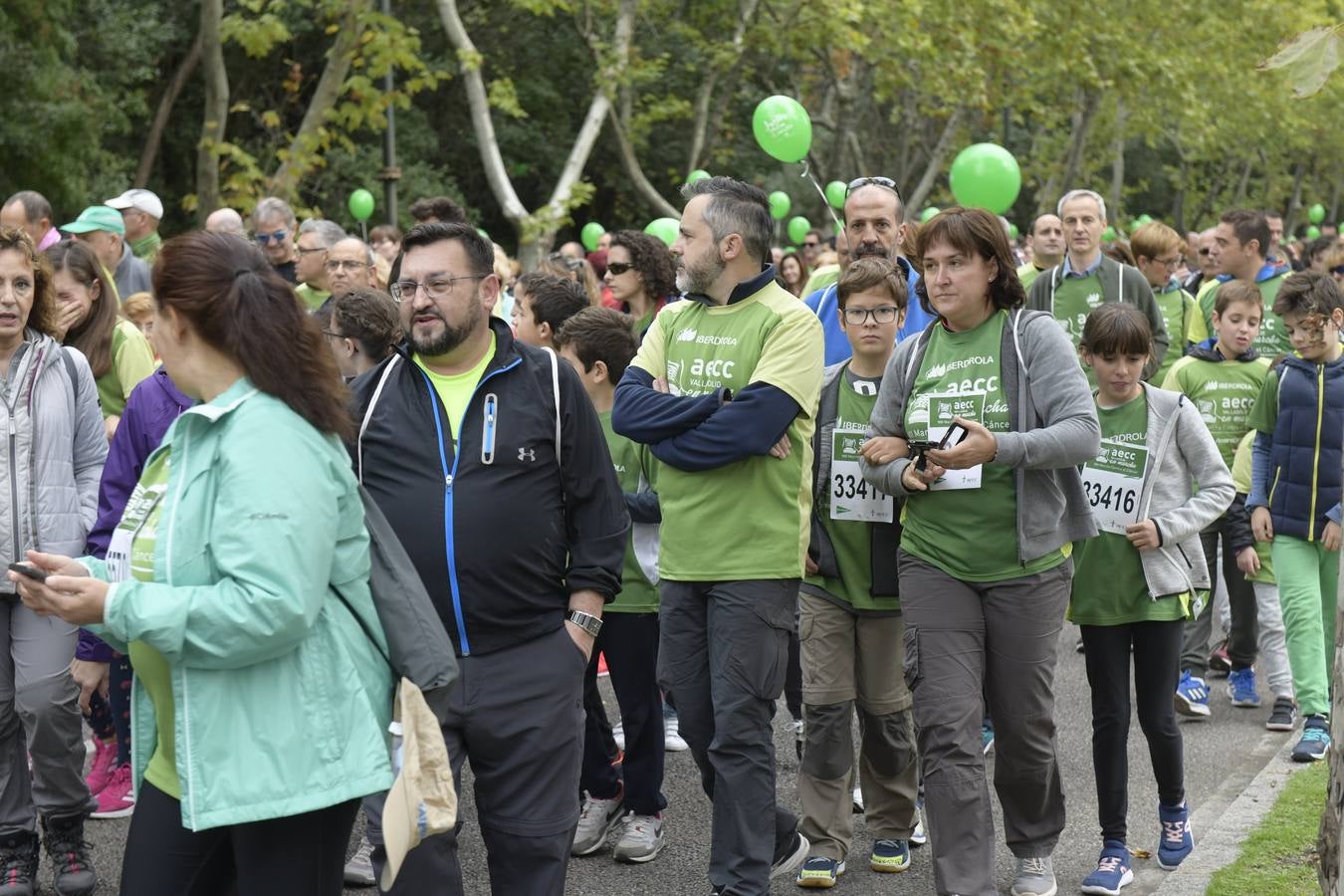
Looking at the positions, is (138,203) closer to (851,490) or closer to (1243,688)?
(851,490)

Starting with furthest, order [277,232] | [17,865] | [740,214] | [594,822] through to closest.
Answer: [277,232] < [594,822] < [17,865] < [740,214]

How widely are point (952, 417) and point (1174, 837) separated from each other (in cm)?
203

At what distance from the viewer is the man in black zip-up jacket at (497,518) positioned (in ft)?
14.3

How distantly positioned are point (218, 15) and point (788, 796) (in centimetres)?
1166

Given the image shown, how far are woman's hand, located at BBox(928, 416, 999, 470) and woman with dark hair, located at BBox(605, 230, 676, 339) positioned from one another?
283cm

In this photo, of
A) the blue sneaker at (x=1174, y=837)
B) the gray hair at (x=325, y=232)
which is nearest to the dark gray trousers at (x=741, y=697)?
the blue sneaker at (x=1174, y=837)

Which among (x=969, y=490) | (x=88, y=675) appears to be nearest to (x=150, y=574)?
(x=88, y=675)

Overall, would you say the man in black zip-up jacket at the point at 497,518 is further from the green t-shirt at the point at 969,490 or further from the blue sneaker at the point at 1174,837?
the blue sneaker at the point at 1174,837

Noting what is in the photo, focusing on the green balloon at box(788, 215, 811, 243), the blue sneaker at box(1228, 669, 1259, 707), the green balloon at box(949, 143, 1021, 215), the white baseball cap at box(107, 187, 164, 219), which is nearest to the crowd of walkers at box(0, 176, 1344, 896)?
the blue sneaker at box(1228, 669, 1259, 707)

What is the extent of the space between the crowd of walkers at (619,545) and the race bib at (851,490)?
1 cm

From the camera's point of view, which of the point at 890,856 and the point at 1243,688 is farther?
the point at 1243,688

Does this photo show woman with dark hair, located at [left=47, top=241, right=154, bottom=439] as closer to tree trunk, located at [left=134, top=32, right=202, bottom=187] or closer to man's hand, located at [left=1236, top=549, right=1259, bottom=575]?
man's hand, located at [left=1236, top=549, right=1259, bottom=575]

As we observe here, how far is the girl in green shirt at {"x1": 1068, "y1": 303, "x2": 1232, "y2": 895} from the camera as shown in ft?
19.8

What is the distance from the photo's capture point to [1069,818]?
677cm
